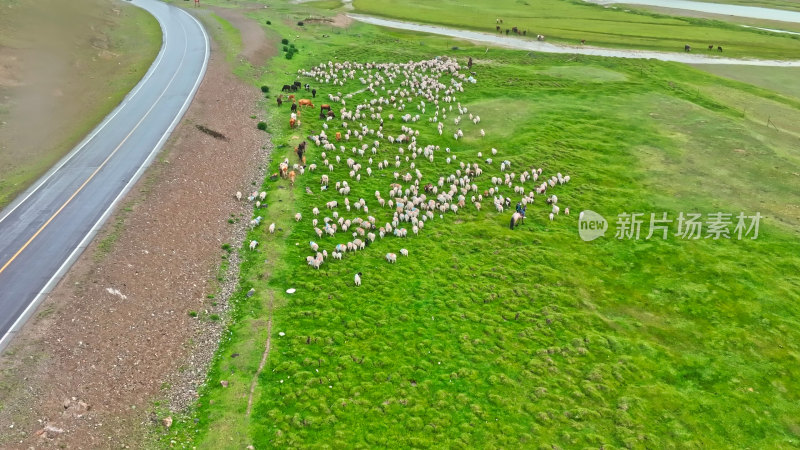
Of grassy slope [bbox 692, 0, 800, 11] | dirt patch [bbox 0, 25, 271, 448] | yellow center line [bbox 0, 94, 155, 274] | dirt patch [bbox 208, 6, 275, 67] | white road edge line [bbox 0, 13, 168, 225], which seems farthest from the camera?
grassy slope [bbox 692, 0, 800, 11]

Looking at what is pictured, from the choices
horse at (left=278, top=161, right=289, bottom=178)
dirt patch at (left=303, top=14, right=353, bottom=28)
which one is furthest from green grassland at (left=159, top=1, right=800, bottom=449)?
dirt patch at (left=303, top=14, right=353, bottom=28)

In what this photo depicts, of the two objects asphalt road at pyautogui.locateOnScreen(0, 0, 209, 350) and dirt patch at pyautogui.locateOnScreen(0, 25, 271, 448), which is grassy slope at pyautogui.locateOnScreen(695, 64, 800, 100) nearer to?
dirt patch at pyautogui.locateOnScreen(0, 25, 271, 448)

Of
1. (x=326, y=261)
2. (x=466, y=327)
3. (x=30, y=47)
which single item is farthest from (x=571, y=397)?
(x=30, y=47)

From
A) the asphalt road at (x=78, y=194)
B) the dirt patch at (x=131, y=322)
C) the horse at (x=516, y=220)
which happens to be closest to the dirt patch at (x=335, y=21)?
the asphalt road at (x=78, y=194)

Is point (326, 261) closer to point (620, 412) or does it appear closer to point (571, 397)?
point (571, 397)

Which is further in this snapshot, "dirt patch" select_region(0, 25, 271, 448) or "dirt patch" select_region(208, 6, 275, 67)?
"dirt patch" select_region(208, 6, 275, 67)

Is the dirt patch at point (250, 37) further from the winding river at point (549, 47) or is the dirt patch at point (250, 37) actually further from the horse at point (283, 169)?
the horse at point (283, 169)
